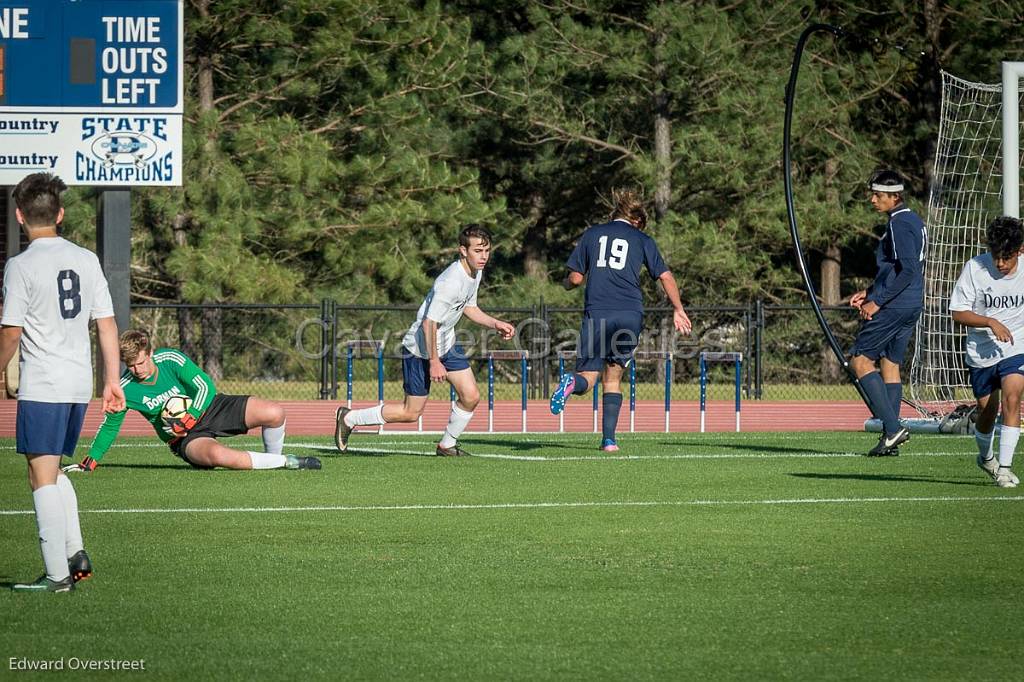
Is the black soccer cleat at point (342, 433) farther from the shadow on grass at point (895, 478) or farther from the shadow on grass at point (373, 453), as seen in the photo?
the shadow on grass at point (895, 478)

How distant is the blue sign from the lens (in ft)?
63.7

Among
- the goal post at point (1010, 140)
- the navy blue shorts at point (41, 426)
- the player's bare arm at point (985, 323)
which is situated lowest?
the navy blue shorts at point (41, 426)

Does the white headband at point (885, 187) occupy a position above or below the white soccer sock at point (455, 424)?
above

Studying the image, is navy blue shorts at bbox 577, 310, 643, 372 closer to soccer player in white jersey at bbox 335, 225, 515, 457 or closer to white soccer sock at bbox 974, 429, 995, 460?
soccer player in white jersey at bbox 335, 225, 515, 457

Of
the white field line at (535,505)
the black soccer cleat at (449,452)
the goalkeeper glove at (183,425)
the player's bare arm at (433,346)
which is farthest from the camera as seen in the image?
the black soccer cleat at (449,452)

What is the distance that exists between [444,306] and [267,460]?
1.87 metres

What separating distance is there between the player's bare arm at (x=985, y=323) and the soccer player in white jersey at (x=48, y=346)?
18.8 feet

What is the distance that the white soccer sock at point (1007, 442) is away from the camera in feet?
32.5

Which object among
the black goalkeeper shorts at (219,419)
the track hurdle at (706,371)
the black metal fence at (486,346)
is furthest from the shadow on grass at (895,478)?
the black metal fence at (486,346)

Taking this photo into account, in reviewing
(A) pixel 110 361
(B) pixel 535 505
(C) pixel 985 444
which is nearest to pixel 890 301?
(C) pixel 985 444

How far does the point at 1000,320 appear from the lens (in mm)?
9883

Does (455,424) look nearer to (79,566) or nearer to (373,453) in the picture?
(373,453)

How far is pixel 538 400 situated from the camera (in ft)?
86.0

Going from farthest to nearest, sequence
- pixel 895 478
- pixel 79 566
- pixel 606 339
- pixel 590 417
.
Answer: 1. pixel 590 417
2. pixel 606 339
3. pixel 895 478
4. pixel 79 566
